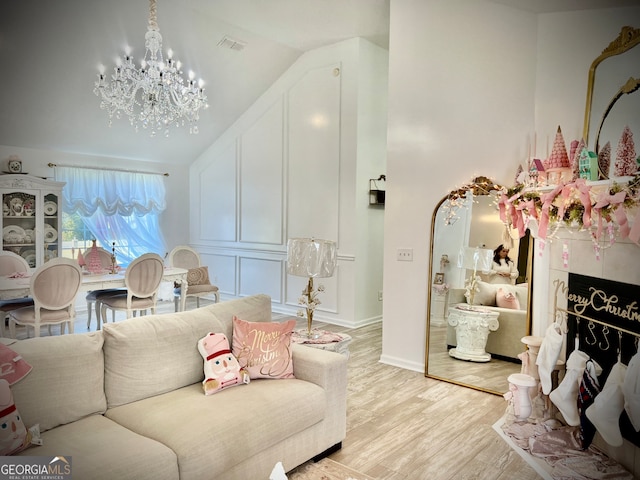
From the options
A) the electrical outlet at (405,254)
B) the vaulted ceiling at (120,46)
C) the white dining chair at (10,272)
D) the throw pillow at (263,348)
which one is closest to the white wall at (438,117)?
the electrical outlet at (405,254)

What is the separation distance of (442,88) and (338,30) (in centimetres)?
184

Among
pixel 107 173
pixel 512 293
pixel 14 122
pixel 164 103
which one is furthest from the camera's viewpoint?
pixel 107 173

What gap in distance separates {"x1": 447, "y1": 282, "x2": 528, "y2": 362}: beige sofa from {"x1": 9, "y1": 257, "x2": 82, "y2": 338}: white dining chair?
3362 mm

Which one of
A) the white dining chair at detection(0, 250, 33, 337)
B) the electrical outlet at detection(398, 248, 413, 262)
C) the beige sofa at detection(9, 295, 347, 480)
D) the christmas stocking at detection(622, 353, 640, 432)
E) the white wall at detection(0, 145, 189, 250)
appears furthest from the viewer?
the white wall at detection(0, 145, 189, 250)

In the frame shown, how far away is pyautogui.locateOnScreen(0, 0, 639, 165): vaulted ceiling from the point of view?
4305 mm

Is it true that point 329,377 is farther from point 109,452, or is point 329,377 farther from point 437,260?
point 437,260

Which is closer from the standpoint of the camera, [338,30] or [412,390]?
[412,390]

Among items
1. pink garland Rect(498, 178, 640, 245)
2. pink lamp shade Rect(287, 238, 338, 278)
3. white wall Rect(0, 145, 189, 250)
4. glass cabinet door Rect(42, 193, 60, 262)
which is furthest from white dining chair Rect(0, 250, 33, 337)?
pink garland Rect(498, 178, 640, 245)

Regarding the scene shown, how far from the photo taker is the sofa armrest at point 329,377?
254cm

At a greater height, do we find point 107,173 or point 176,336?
point 107,173

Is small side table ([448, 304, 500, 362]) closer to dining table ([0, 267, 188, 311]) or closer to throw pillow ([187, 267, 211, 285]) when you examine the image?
dining table ([0, 267, 188, 311])

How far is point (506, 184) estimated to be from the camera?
357 centimetres

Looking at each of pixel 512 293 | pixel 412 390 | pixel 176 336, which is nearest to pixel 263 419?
pixel 176 336

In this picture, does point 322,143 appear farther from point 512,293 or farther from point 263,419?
point 263,419
